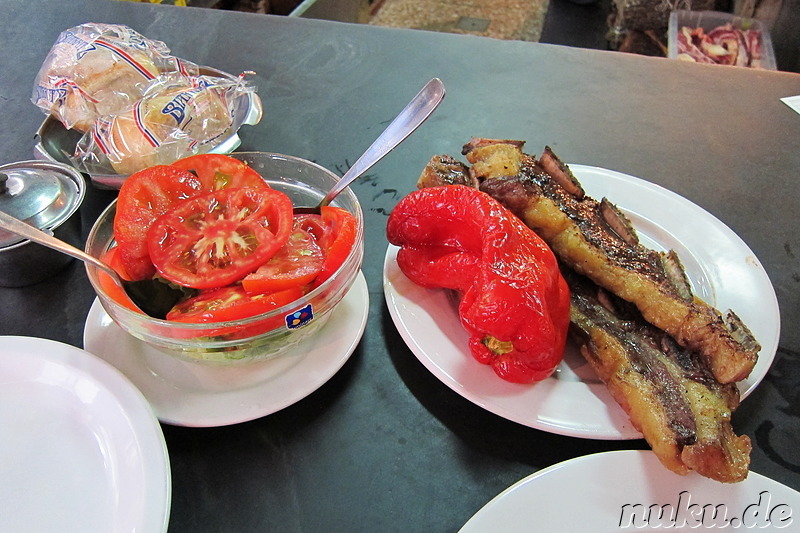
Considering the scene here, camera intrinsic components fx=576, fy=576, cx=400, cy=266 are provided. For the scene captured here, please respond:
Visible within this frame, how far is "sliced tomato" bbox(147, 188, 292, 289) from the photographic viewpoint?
33.7 inches

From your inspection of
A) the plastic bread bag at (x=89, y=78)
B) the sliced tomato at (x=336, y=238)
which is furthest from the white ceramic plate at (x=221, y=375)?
the plastic bread bag at (x=89, y=78)

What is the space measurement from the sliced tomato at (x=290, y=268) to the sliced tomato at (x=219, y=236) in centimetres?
2

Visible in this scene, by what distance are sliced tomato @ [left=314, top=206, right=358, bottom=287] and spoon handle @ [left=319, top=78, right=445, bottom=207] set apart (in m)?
0.05

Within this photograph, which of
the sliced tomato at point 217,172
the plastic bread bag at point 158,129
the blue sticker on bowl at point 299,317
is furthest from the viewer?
the plastic bread bag at point 158,129

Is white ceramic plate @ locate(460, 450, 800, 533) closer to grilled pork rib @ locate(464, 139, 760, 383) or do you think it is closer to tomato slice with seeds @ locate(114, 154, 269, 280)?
grilled pork rib @ locate(464, 139, 760, 383)

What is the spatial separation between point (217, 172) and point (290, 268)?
0.87 ft

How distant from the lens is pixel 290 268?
2.85ft

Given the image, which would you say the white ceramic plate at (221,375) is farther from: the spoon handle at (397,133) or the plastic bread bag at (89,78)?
the plastic bread bag at (89,78)

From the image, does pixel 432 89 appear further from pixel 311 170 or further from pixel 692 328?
pixel 692 328

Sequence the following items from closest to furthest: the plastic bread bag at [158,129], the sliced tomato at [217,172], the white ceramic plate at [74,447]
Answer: the white ceramic plate at [74,447]
the sliced tomato at [217,172]
the plastic bread bag at [158,129]

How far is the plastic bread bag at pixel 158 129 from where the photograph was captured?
1.23 m

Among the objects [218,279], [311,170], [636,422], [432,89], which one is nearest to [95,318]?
[218,279]

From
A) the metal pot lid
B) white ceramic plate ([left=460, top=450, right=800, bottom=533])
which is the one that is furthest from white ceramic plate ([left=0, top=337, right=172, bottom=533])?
white ceramic plate ([left=460, top=450, right=800, bottom=533])

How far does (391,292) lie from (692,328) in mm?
487
